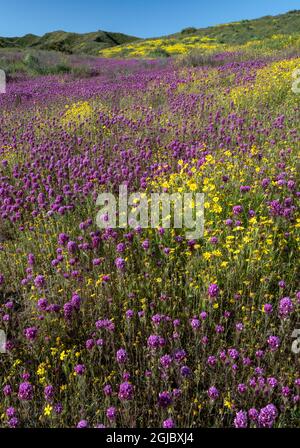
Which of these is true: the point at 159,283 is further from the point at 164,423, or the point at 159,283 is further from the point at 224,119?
the point at 224,119

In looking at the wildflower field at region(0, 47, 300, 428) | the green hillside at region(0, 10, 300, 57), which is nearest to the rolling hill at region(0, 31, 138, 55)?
the green hillside at region(0, 10, 300, 57)

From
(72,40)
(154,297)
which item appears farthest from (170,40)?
(154,297)

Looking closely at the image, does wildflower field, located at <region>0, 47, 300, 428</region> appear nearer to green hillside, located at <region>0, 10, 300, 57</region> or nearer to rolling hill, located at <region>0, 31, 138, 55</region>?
green hillside, located at <region>0, 10, 300, 57</region>

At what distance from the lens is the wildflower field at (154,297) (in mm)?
2666

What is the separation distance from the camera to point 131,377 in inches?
115

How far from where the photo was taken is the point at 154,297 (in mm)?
3469

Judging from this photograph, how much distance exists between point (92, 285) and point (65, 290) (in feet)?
0.85

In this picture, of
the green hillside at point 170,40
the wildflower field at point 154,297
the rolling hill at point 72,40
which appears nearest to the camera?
the wildflower field at point 154,297

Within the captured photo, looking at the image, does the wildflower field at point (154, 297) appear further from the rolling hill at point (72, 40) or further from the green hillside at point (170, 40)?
the rolling hill at point (72, 40)

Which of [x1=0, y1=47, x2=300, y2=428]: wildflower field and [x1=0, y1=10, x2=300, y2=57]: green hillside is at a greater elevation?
[x1=0, y1=10, x2=300, y2=57]: green hillside

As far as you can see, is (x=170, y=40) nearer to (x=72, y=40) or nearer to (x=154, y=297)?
(x=72, y=40)

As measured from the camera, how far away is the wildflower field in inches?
105

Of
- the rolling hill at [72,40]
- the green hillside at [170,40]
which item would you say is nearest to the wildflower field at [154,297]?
the green hillside at [170,40]

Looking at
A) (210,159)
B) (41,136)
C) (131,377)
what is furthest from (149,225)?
(41,136)
